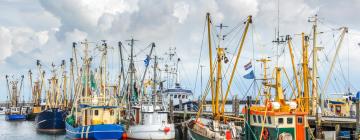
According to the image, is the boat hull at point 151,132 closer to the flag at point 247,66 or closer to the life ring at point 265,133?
the flag at point 247,66

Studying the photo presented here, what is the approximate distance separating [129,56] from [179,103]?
22411 millimetres

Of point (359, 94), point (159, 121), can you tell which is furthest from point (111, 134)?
point (359, 94)

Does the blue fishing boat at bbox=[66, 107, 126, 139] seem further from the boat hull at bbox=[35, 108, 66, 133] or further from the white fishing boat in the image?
the boat hull at bbox=[35, 108, 66, 133]

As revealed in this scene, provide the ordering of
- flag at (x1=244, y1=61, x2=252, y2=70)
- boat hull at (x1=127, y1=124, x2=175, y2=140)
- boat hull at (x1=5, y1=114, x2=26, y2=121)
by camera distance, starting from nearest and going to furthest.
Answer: flag at (x1=244, y1=61, x2=252, y2=70) < boat hull at (x1=127, y1=124, x2=175, y2=140) < boat hull at (x1=5, y1=114, x2=26, y2=121)

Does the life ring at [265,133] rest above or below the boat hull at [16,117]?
above

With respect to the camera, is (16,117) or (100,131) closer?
(100,131)

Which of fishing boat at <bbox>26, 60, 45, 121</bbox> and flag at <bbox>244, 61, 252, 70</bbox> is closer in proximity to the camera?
flag at <bbox>244, 61, 252, 70</bbox>

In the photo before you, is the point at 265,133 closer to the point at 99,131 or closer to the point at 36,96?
the point at 99,131

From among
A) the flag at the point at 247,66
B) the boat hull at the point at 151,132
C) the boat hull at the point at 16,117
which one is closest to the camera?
the flag at the point at 247,66

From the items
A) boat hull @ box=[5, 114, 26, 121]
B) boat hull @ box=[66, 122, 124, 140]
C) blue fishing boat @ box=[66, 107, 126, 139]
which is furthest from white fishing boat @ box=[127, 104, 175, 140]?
boat hull @ box=[5, 114, 26, 121]

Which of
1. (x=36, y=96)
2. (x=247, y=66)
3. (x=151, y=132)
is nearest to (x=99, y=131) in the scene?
(x=151, y=132)

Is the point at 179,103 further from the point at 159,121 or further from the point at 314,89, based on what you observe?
the point at 314,89

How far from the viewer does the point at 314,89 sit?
4491 cm

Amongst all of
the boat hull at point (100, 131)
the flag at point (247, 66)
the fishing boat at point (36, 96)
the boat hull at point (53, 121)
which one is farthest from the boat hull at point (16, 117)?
the flag at point (247, 66)
